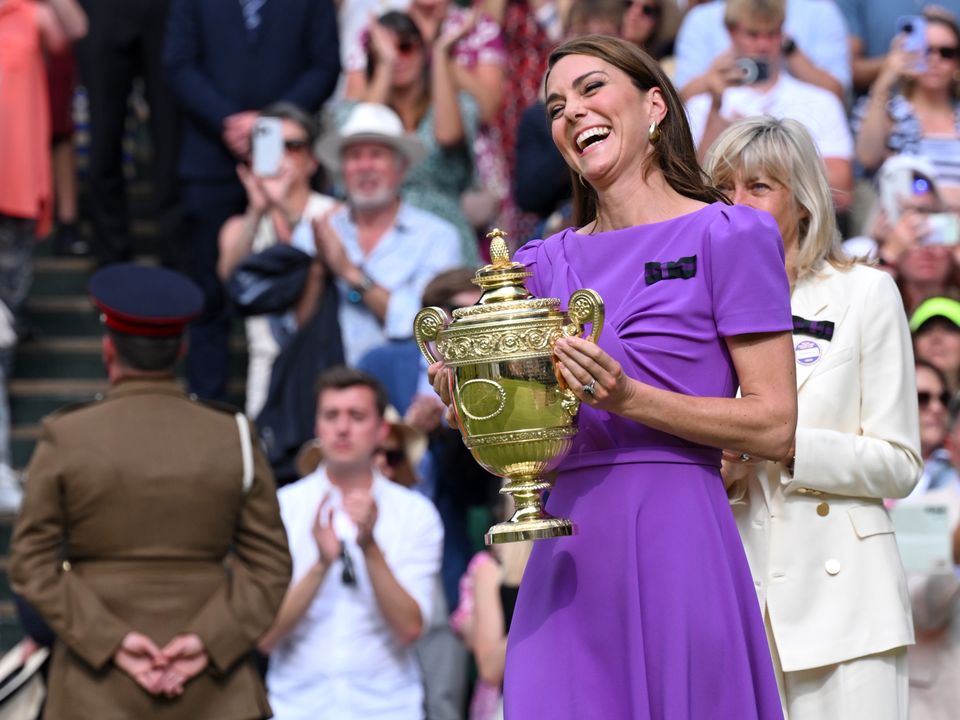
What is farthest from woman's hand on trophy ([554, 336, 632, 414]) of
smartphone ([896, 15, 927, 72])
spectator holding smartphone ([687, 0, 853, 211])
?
smartphone ([896, 15, 927, 72])

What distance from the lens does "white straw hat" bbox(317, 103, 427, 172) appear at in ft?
30.2

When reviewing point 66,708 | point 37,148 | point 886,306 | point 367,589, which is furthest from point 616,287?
point 37,148

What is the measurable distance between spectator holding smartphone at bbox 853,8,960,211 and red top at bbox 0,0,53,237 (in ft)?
14.3

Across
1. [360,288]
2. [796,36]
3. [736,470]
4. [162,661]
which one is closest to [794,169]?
[736,470]

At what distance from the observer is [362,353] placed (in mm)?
8852

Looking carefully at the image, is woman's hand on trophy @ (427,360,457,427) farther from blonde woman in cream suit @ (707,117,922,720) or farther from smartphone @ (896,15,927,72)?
smartphone @ (896,15,927,72)

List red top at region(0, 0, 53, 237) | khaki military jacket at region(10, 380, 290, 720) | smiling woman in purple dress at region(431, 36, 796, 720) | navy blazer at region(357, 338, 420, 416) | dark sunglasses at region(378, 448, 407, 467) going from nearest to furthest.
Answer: smiling woman in purple dress at region(431, 36, 796, 720) < khaki military jacket at region(10, 380, 290, 720) < dark sunglasses at region(378, 448, 407, 467) < navy blazer at region(357, 338, 420, 416) < red top at region(0, 0, 53, 237)

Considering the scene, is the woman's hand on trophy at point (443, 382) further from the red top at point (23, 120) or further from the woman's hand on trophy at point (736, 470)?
the red top at point (23, 120)

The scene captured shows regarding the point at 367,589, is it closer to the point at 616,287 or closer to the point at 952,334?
the point at 952,334

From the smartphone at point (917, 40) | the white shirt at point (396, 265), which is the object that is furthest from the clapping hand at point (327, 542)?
the smartphone at point (917, 40)

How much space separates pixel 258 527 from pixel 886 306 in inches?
99.8

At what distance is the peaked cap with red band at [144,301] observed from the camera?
621cm

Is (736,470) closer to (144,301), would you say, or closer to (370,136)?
(144,301)

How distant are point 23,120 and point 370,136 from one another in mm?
1926
